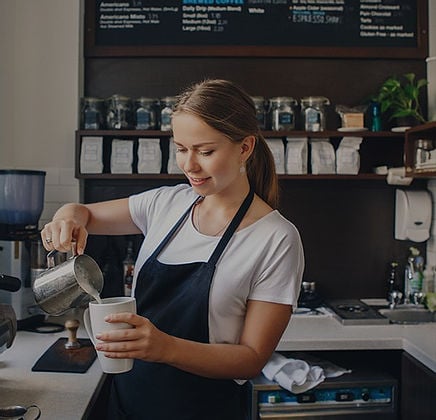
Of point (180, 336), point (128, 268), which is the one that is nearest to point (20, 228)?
point (128, 268)

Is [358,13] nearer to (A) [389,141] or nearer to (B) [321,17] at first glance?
(B) [321,17]

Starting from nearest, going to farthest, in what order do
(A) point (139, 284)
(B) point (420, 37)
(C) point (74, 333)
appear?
(A) point (139, 284) → (C) point (74, 333) → (B) point (420, 37)

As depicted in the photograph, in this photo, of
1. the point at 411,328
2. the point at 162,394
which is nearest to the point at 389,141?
the point at 411,328

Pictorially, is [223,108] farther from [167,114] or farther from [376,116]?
[376,116]

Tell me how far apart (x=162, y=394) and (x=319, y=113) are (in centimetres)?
176

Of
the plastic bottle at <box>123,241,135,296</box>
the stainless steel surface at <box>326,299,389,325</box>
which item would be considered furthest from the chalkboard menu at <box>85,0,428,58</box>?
the stainless steel surface at <box>326,299,389,325</box>

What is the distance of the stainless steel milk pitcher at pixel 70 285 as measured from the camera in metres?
1.23

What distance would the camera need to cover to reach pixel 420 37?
2947mm

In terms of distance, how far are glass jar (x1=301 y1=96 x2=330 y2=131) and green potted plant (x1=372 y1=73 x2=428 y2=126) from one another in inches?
10.9

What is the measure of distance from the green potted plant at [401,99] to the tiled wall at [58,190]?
1.50 meters

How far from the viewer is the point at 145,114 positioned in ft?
9.00

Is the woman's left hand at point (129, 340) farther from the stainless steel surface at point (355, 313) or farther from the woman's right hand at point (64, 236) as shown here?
the stainless steel surface at point (355, 313)

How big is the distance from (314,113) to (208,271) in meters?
1.65

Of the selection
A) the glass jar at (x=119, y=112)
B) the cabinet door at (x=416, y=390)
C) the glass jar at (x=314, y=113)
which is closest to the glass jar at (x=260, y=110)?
the glass jar at (x=314, y=113)
